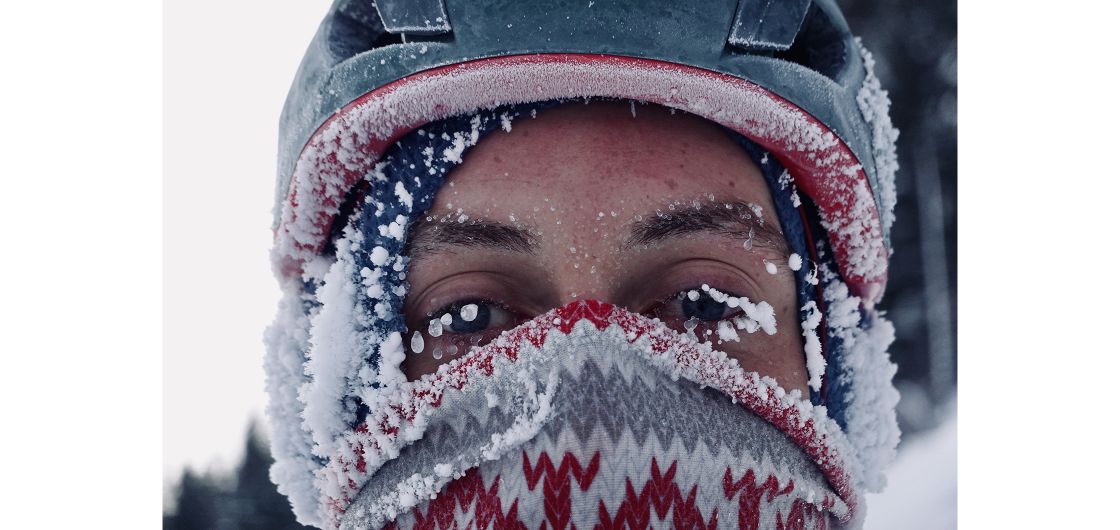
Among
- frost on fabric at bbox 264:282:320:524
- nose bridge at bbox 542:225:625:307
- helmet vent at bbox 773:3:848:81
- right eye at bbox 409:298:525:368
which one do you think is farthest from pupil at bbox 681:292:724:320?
frost on fabric at bbox 264:282:320:524

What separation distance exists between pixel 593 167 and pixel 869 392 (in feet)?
2.37

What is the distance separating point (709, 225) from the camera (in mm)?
1224

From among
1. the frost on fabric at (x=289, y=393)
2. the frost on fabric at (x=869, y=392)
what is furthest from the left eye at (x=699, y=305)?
the frost on fabric at (x=289, y=393)

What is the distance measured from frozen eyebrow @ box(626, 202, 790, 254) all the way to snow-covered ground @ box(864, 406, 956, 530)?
0.79 meters

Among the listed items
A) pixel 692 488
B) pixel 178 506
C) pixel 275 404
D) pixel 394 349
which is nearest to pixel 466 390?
pixel 394 349

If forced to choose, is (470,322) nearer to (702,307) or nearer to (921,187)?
(702,307)

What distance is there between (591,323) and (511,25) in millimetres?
416

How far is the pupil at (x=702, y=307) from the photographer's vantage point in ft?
4.05

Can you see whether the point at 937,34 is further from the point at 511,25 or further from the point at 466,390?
the point at 466,390

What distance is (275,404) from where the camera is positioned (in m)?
1.46

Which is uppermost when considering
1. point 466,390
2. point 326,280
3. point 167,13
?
point 167,13

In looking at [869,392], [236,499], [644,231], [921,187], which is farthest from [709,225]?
[236,499]

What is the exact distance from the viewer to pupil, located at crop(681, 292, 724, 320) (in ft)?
4.05

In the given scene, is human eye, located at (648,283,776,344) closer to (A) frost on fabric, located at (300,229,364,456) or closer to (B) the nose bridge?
(B) the nose bridge
